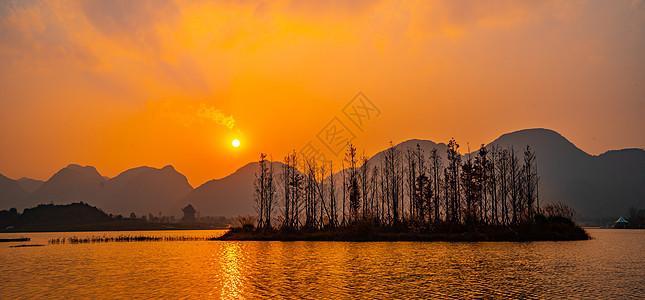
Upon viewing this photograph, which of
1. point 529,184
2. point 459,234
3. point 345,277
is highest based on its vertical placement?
point 529,184

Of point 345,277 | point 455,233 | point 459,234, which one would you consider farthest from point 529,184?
point 345,277

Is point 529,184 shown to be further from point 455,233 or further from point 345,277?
point 345,277

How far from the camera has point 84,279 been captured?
29.1m

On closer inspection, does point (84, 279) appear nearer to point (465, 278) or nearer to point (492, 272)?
point (465, 278)

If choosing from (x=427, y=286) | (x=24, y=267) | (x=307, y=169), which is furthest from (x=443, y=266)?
(x=307, y=169)

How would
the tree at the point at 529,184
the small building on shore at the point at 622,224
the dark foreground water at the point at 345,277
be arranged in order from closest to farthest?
1. the dark foreground water at the point at 345,277
2. the tree at the point at 529,184
3. the small building on shore at the point at 622,224

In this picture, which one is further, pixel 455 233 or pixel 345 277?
pixel 455 233

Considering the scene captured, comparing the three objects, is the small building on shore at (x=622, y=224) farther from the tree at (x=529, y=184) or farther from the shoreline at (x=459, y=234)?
the shoreline at (x=459, y=234)

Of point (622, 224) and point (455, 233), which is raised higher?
point (455, 233)

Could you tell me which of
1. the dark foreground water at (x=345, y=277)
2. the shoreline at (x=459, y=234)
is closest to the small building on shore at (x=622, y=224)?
the shoreline at (x=459, y=234)

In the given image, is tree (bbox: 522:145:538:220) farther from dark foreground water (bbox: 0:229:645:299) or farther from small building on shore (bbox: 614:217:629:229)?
small building on shore (bbox: 614:217:629:229)

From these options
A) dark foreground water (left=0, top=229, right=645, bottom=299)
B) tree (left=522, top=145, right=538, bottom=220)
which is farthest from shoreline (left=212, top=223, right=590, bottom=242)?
dark foreground water (left=0, top=229, right=645, bottom=299)

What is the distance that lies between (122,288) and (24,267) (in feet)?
61.5

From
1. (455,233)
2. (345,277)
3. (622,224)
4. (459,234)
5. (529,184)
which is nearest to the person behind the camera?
(345,277)
